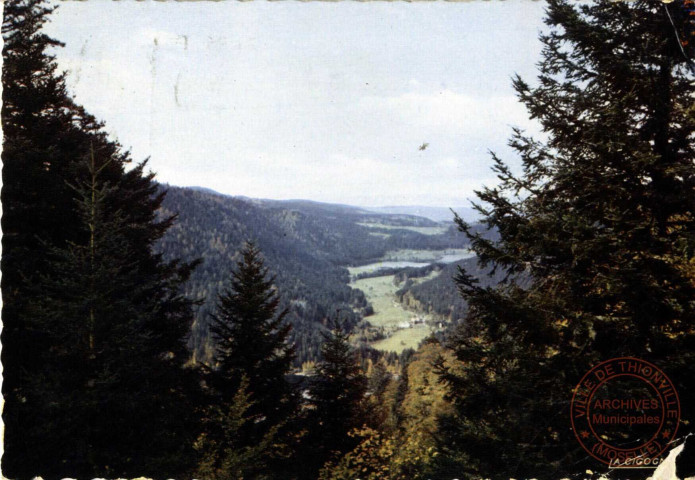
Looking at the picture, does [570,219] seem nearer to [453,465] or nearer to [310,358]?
[453,465]

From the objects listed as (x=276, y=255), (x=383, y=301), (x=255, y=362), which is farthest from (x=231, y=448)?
(x=276, y=255)

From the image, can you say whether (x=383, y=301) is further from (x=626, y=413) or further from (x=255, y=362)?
(x=626, y=413)

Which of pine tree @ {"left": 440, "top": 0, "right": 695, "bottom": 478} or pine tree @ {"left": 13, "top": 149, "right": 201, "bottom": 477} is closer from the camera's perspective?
pine tree @ {"left": 440, "top": 0, "right": 695, "bottom": 478}

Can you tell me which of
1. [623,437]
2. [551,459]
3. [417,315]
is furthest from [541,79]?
[417,315]

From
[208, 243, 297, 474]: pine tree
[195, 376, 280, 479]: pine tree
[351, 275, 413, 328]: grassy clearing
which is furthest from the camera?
[351, 275, 413, 328]: grassy clearing

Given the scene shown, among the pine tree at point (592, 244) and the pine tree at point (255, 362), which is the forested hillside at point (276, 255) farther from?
the pine tree at point (592, 244)

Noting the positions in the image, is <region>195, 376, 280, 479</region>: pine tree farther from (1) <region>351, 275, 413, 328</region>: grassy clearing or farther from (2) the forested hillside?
(1) <region>351, 275, 413, 328</region>: grassy clearing

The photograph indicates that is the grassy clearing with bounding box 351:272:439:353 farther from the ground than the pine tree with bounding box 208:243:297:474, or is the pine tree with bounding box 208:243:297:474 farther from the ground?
the pine tree with bounding box 208:243:297:474

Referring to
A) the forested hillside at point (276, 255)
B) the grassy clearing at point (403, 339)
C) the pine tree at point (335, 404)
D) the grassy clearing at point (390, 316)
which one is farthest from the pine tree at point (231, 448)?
the grassy clearing at point (390, 316)

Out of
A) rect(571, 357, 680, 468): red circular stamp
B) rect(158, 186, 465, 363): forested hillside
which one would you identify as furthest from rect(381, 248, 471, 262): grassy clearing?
rect(571, 357, 680, 468): red circular stamp
